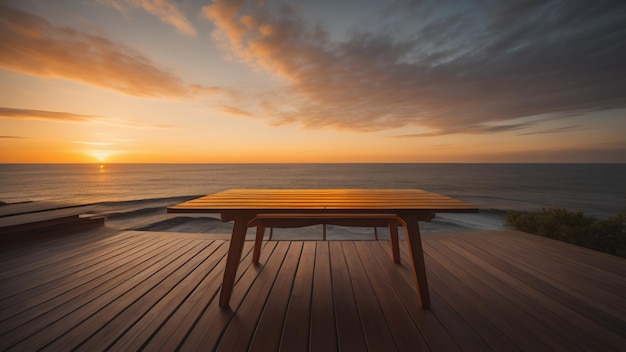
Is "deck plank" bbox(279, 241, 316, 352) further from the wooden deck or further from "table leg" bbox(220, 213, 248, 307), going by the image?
"table leg" bbox(220, 213, 248, 307)

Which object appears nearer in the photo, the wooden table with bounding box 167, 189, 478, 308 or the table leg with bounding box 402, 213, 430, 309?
the wooden table with bounding box 167, 189, 478, 308

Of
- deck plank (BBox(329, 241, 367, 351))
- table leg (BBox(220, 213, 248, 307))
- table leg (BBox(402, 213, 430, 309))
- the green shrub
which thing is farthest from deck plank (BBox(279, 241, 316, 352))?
the green shrub

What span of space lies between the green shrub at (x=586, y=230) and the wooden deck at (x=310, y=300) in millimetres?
1664

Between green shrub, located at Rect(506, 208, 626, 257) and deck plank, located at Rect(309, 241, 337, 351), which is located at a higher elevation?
deck plank, located at Rect(309, 241, 337, 351)

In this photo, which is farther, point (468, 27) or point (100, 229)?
point (468, 27)

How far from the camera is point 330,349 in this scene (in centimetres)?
119

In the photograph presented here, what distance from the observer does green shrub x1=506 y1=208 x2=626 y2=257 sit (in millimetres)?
3684

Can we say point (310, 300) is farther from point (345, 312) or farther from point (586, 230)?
point (586, 230)

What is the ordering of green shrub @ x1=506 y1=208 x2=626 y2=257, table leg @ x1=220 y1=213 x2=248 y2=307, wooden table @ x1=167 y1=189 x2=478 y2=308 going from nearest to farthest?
wooden table @ x1=167 y1=189 x2=478 y2=308, table leg @ x1=220 y1=213 x2=248 y2=307, green shrub @ x1=506 y1=208 x2=626 y2=257

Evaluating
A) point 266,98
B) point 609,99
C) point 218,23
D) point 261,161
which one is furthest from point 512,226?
point 261,161

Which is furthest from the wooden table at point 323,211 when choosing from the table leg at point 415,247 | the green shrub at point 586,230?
the green shrub at point 586,230

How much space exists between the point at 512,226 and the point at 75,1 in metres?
10.0

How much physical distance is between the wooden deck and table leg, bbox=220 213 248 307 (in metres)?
0.10

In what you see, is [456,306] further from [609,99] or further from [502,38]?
[609,99]
